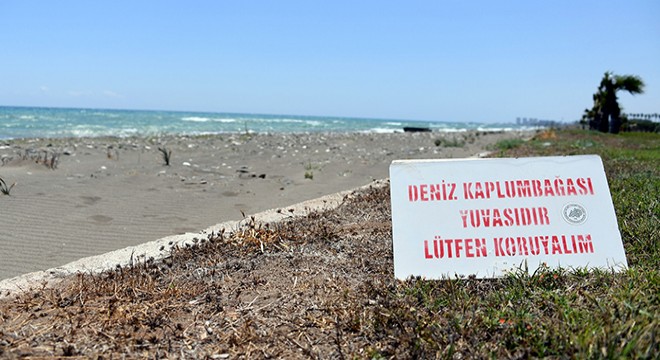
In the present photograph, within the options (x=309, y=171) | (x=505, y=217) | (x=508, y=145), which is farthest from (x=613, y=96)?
(x=505, y=217)

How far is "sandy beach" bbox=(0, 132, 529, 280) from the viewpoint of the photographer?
562 centimetres

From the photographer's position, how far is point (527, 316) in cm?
266

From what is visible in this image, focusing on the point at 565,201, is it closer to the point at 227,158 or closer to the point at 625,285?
the point at 625,285

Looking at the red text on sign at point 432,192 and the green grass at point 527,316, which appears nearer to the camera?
the green grass at point 527,316

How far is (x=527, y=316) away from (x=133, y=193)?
Result: 6788mm

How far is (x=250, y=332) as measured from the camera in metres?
2.73

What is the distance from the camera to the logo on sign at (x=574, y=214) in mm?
3543

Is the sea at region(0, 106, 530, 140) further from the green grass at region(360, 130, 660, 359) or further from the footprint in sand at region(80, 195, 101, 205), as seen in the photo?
the green grass at region(360, 130, 660, 359)

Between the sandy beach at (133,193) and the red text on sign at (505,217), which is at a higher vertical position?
the red text on sign at (505,217)

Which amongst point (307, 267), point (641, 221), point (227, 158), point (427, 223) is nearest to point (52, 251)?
point (307, 267)

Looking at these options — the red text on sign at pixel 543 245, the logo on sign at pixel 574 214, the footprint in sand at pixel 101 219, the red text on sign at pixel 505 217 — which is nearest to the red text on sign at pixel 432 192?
the red text on sign at pixel 505 217

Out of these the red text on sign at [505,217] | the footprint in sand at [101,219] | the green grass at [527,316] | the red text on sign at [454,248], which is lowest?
the footprint in sand at [101,219]

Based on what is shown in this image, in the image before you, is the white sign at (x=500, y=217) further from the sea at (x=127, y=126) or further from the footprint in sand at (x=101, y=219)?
the sea at (x=127, y=126)

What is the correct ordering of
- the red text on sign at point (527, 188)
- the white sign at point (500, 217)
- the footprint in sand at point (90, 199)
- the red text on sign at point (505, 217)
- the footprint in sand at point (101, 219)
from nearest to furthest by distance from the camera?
the white sign at point (500, 217) < the red text on sign at point (505, 217) < the red text on sign at point (527, 188) < the footprint in sand at point (101, 219) < the footprint in sand at point (90, 199)
